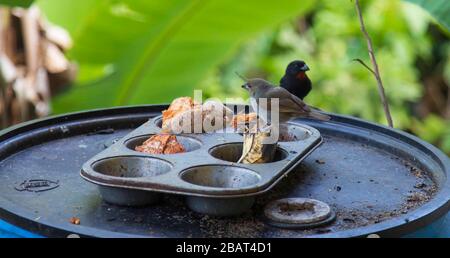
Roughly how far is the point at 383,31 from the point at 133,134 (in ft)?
11.1

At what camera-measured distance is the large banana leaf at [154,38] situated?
3457mm

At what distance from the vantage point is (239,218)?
1.88 m

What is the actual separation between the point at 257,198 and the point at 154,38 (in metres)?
1.65

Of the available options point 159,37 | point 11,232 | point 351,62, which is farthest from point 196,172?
point 351,62

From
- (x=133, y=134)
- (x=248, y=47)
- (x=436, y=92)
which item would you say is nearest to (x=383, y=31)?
(x=248, y=47)

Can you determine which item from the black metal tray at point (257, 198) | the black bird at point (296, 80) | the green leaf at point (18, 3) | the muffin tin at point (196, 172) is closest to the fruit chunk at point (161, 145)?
the muffin tin at point (196, 172)

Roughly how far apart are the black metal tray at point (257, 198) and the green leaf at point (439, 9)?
440 millimetres

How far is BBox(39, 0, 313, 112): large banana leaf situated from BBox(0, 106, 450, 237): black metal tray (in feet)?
2.57

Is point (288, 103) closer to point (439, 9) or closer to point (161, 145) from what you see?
point (161, 145)

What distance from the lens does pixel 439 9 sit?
8.81 ft

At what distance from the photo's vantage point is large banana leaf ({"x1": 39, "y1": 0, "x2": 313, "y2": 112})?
3.46m

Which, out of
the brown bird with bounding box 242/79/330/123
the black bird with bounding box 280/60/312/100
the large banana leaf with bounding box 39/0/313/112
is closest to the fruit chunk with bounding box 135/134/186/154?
the brown bird with bounding box 242/79/330/123

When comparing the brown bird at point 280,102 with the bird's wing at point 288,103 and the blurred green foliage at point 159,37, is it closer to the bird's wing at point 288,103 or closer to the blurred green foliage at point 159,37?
the bird's wing at point 288,103
